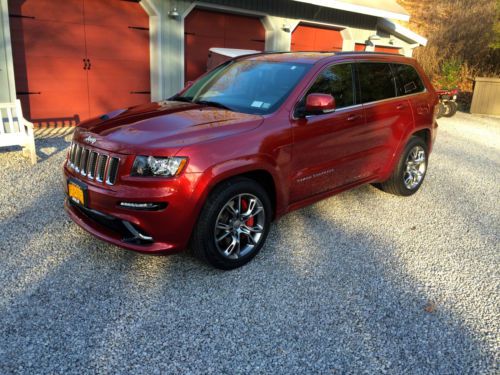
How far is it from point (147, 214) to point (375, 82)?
322 centimetres

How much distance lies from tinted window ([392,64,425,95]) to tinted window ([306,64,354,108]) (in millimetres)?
1069

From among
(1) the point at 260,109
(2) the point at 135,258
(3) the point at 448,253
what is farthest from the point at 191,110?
(3) the point at 448,253

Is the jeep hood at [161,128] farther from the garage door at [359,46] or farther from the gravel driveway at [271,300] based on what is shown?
the garage door at [359,46]

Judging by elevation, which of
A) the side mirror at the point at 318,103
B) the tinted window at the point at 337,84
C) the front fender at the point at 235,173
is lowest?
the front fender at the point at 235,173

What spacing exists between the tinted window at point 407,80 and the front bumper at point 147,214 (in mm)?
3455

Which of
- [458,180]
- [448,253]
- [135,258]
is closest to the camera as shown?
[135,258]

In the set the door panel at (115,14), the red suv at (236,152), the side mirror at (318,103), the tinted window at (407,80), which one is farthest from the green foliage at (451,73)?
the side mirror at (318,103)

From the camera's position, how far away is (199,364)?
2744 millimetres

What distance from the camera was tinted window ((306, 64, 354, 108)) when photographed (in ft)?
14.4

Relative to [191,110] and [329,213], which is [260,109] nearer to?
[191,110]

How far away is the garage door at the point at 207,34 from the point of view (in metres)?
11.3

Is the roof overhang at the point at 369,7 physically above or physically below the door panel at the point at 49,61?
above

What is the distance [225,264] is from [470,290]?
6.91 ft

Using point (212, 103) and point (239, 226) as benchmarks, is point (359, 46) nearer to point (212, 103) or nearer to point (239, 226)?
point (212, 103)
